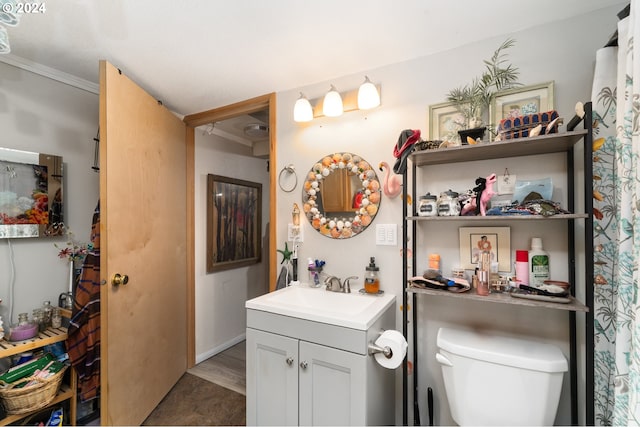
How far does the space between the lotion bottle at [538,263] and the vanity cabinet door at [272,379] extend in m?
1.17

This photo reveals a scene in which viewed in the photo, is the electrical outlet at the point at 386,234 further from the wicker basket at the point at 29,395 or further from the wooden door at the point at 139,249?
the wicker basket at the point at 29,395

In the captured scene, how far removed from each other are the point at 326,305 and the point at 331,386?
0.48 m

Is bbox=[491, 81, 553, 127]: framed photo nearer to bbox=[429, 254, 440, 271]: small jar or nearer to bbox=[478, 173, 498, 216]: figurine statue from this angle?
bbox=[478, 173, 498, 216]: figurine statue

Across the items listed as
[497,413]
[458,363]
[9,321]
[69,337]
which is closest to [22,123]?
[9,321]

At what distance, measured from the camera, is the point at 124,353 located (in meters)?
1.70

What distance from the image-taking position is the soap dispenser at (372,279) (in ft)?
5.56

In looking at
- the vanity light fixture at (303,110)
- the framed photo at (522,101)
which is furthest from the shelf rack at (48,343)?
the framed photo at (522,101)

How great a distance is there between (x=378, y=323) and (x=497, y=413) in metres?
0.59

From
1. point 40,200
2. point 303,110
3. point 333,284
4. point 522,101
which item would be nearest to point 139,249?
point 40,200

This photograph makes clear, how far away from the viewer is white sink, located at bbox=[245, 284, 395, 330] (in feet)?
4.28

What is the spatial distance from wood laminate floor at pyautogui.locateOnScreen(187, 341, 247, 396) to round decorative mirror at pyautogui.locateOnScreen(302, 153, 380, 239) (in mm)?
1460

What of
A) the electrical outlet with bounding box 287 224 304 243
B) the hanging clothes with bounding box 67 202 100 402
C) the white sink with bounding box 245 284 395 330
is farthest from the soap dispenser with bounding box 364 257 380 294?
the hanging clothes with bounding box 67 202 100 402

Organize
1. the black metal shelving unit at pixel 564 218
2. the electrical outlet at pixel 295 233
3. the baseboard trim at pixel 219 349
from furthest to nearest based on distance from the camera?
the baseboard trim at pixel 219 349
the electrical outlet at pixel 295 233
the black metal shelving unit at pixel 564 218

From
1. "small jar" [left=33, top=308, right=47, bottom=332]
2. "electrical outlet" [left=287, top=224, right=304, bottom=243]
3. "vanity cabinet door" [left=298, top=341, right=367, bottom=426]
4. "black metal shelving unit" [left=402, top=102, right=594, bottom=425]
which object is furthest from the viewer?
"electrical outlet" [left=287, top=224, right=304, bottom=243]
